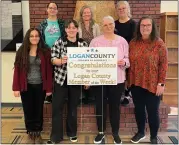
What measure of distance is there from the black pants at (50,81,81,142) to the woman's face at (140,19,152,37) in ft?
3.16

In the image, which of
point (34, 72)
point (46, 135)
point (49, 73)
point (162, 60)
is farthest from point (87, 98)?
point (162, 60)

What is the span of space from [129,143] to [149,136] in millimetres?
342

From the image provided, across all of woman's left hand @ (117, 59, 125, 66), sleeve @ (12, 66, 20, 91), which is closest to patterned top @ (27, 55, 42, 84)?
sleeve @ (12, 66, 20, 91)

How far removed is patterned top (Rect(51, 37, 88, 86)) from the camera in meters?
2.77

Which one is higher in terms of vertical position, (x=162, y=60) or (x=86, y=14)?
(x=86, y=14)

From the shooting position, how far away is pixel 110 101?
2.91 m

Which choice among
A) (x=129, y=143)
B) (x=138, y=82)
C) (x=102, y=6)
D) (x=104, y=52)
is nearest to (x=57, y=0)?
(x=102, y=6)

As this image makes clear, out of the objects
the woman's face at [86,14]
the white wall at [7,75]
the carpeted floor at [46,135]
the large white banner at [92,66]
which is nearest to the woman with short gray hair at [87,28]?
the woman's face at [86,14]

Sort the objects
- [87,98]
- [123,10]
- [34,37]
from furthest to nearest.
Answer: [87,98] < [123,10] < [34,37]

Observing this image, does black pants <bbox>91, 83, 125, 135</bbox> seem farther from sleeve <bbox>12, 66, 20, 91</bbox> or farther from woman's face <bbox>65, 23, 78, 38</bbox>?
sleeve <bbox>12, 66, 20, 91</bbox>

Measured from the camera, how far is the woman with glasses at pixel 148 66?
105 inches

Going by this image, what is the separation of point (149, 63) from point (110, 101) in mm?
637

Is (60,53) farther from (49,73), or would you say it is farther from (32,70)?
(32,70)

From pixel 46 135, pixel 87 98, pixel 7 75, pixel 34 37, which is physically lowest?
pixel 46 135
